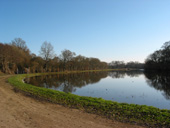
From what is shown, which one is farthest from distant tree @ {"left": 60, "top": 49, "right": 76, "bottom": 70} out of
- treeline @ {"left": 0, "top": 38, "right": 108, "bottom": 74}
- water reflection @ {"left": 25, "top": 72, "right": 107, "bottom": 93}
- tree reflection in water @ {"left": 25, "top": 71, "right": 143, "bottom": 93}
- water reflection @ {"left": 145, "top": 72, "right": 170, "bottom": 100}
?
water reflection @ {"left": 145, "top": 72, "right": 170, "bottom": 100}

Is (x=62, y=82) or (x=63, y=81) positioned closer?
(x=62, y=82)

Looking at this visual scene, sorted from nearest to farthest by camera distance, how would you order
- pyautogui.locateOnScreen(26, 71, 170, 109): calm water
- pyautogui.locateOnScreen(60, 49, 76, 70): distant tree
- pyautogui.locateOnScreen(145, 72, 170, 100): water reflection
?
1. pyautogui.locateOnScreen(26, 71, 170, 109): calm water
2. pyautogui.locateOnScreen(145, 72, 170, 100): water reflection
3. pyautogui.locateOnScreen(60, 49, 76, 70): distant tree

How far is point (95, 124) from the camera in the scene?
512 cm

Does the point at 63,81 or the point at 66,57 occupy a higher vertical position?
the point at 66,57

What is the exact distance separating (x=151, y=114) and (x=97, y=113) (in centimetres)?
288

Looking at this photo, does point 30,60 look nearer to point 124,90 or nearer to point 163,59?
point 124,90

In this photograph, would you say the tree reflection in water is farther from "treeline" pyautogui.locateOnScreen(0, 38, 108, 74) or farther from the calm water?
"treeline" pyautogui.locateOnScreen(0, 38, 108, 74)

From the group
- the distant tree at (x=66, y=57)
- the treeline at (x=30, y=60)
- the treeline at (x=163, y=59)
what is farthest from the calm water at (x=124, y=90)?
the treeline at (x=163, y=59)

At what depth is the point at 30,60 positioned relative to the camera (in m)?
47.4

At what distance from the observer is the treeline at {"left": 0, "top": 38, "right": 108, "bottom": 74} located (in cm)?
3379

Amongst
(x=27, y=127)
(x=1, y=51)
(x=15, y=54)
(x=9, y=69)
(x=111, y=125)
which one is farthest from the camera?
(x=9, y=69)

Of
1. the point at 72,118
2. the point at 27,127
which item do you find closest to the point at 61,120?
the point at 72,118

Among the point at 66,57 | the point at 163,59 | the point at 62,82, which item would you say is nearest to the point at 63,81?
the point at 62,82

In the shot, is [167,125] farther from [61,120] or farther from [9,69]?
[9,69]
